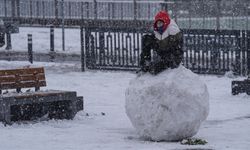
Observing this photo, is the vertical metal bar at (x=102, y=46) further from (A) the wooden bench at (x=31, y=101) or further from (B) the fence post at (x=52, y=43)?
(A) the wooden bench at (x=31, y=101)

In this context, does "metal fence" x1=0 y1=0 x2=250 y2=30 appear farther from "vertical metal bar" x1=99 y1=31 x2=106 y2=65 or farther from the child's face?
the child's face

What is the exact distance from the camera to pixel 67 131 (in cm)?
1425

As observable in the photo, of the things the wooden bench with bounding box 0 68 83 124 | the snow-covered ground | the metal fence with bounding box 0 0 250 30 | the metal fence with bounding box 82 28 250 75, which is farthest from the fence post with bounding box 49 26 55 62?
the wooden bench with bounding box 0 68 83 124

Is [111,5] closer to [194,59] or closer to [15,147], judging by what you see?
[194,59]

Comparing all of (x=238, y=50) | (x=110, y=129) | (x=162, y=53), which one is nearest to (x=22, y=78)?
(x=110, y=129)

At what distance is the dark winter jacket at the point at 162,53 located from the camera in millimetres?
13203

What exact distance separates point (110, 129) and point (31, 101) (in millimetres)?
1593

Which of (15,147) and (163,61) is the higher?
(163,61)

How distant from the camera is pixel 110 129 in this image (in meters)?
14.5

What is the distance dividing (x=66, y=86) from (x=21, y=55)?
9915mm

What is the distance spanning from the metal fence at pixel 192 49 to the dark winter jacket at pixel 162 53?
29.5 ft

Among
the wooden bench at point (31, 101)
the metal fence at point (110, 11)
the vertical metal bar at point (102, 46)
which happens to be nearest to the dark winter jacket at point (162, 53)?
the wooden bench at point (31, 101)

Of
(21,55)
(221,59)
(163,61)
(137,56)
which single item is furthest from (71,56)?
(163,61)

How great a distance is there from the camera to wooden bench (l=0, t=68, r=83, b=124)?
14.6 meters
